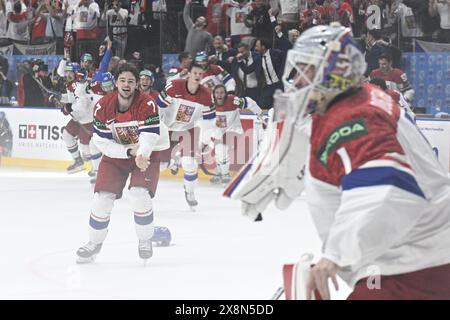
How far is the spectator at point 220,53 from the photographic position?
500 inches

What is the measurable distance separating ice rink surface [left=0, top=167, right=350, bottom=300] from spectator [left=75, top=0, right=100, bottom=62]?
15.8 ft

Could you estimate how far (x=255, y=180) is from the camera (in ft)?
9.26

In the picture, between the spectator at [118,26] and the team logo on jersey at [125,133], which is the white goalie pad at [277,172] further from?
the spectator at [118,26]

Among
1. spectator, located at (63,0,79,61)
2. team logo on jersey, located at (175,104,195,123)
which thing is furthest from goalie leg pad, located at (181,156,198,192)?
spectator, located at (63,0,79,61)

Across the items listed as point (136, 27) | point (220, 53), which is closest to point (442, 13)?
point (220, 53)

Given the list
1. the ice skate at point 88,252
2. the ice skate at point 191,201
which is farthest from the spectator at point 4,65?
the ice skate at point 88,252

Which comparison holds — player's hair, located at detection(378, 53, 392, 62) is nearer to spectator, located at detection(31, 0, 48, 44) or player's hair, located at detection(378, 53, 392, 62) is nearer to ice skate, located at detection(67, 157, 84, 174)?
ice skate, located at detection(67, 157, 84, 174)

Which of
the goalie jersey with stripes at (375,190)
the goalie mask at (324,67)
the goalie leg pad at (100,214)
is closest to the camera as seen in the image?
the goalie jersey with stripes at (375,190)

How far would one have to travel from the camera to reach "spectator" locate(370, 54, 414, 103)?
36.1ft

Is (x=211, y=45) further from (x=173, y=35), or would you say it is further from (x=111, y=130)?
(x=111, y=130)

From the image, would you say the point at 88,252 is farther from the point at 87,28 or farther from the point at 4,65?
the point at 4,65

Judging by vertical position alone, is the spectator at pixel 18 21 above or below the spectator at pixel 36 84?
above

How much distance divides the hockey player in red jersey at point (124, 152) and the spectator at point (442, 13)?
5.72 meters
